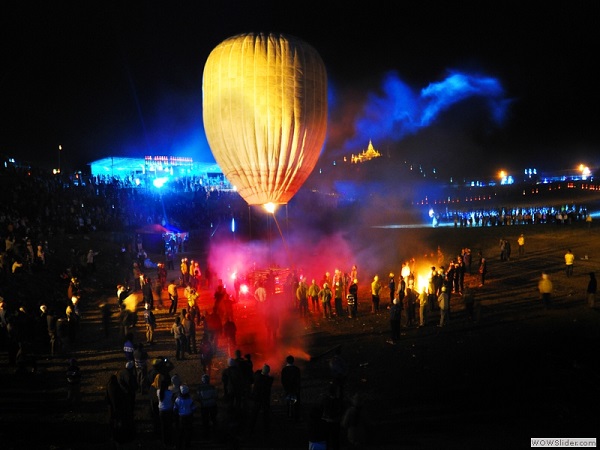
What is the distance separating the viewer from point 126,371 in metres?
7.24

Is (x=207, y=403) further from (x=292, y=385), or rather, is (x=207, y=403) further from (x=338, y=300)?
(x=338, y=300)

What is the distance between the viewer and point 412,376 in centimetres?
1070

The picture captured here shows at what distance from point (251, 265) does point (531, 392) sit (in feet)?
50.0

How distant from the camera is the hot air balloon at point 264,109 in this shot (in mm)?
17891

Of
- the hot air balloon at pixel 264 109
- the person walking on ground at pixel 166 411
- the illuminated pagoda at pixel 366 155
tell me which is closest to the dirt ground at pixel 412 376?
the person walking on ground at pixel 166 411

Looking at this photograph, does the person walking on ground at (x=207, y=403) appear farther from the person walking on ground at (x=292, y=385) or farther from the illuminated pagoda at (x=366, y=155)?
the illuminated pagoda at (x=366, y=155)

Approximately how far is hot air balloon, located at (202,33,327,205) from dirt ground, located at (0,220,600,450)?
521 cm

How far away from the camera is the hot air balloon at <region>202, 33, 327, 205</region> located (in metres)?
17.9

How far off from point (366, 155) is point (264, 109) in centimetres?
8026

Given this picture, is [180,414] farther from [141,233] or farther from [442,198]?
[442,198]

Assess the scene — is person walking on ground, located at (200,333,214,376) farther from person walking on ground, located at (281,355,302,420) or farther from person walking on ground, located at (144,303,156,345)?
person walking on ground, located at (144,303,156,345)

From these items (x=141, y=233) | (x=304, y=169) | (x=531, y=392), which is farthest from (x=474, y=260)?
(x=141, y=233)

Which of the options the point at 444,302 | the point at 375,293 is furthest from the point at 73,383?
the point at 375,293

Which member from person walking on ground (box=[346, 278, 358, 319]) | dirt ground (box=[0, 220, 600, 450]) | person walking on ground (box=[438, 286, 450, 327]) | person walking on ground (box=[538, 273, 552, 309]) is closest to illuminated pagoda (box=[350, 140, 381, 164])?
dirt ground (box=[0, 220, 600, 450])
